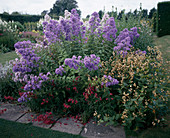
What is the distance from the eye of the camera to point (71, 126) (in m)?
2.91

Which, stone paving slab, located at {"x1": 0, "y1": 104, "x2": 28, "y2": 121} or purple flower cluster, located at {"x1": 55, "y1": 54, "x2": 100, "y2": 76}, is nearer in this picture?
purple flower cluster, located at {"x1": 55, "y1": 54, "x2": 100, "y2": 76}

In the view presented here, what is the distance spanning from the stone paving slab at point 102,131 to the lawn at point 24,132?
0.20 meters

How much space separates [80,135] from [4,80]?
2493mm

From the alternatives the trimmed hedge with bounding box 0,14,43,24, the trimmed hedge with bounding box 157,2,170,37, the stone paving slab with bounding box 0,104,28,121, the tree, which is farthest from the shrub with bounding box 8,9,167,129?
the tree

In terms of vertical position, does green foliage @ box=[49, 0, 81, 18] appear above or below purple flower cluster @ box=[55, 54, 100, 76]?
above

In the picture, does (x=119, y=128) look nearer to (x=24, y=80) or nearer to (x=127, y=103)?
(x=127, y=103)

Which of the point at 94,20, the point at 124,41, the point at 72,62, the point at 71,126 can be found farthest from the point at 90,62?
the point at 94,20

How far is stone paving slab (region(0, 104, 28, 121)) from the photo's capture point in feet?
10.7

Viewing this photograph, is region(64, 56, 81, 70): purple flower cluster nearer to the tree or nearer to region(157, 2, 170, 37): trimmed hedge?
region(157, 2, 170, 37): trimmed hedge

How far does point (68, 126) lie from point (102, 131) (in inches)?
23.5

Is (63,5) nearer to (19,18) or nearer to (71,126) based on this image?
(19,18)

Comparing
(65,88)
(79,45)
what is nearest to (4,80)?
(65,88)

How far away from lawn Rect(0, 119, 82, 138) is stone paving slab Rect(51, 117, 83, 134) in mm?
99

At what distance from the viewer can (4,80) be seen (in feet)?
13.4
